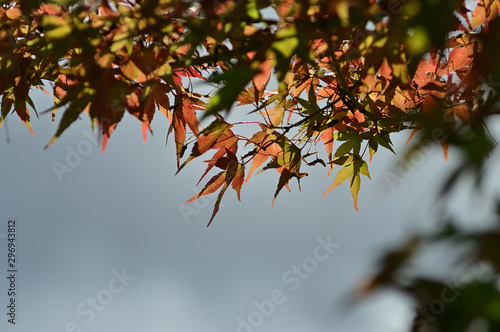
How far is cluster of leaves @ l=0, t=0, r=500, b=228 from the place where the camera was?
65 centimetres

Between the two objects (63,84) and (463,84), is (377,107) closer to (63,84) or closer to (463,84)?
(463,84)

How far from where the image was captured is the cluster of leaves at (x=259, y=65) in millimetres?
648

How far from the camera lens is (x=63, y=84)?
4.17 feet

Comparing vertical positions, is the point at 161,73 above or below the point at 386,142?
above

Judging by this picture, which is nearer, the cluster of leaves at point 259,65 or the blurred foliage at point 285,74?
the blurred foliage at point 285,74

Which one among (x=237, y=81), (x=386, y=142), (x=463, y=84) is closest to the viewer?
(x=237, y=81)

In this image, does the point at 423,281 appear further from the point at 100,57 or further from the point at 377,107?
the point at 377,107

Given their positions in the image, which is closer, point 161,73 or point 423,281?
point 423,281

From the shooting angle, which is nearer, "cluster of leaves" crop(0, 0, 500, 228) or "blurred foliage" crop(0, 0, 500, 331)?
"blurred foliage" crop(0, 0, 500, 331)

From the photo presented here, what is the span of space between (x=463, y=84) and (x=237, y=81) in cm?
66

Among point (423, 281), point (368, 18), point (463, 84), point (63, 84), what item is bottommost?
point (423, 281)

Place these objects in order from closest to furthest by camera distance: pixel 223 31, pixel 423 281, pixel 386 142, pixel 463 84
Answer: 1. pixel 423 281
2. pixel 223 31
3. pixel 463 84
4. pixel 386 142

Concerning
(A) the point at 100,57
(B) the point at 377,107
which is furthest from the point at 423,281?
(B) the point at 377,107

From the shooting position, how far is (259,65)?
0.65 metres
